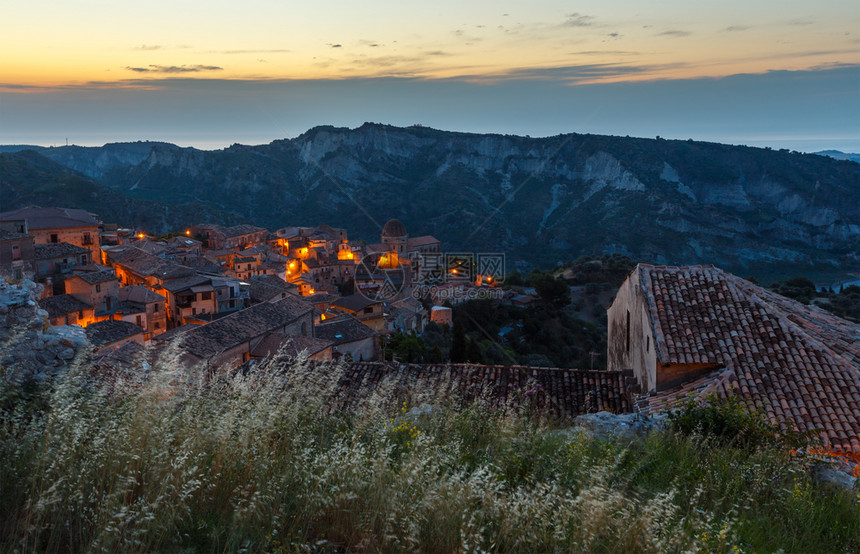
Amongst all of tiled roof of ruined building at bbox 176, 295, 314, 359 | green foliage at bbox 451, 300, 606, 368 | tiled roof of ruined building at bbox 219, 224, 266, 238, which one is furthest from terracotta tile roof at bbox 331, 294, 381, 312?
tiled roof of ruined building at bbox 219, 224, 266, 238

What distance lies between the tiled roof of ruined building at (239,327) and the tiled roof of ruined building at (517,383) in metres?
8.54

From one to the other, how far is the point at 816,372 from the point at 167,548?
355 inches

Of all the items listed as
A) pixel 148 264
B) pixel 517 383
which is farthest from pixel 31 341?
pixel 148 264

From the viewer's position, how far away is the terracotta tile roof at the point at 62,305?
85.6 feet

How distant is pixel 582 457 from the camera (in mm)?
4188

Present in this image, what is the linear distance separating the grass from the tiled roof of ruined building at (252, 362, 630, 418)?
4814 mm

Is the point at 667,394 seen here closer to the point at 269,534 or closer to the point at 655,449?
the point at 655,449

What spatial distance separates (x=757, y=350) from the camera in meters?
8.85

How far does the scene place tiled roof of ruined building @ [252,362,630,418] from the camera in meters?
9.48

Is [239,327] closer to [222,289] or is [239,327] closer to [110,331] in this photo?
[110,331]

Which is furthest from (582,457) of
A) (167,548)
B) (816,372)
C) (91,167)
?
(91,167)

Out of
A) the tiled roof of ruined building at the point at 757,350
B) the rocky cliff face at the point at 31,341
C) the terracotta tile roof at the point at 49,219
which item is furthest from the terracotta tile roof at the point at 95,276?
the tiled roof of ruined building at the point at 757,350

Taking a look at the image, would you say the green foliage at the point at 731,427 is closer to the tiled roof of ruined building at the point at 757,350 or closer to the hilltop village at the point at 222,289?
the tiled roof of ruined building at the point at 757,350

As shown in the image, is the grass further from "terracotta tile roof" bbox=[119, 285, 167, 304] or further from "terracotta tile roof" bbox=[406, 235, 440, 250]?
"terracotta tile roof" bbox=[406, 235, 440, 250]
